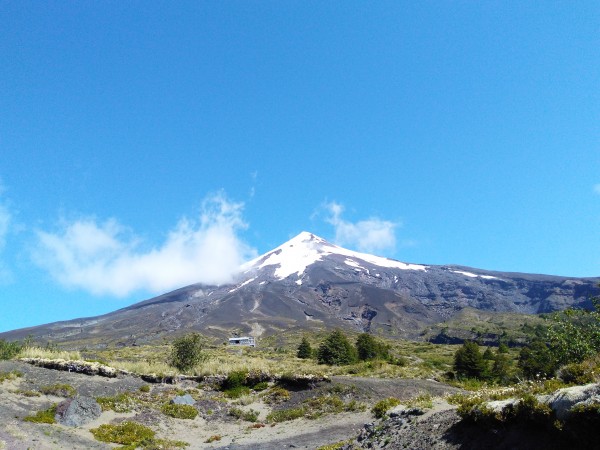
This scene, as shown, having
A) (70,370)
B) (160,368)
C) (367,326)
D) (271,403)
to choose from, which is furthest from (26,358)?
(367,326)

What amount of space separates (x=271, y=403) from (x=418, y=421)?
540 inches

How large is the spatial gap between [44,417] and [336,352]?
99.1 ft

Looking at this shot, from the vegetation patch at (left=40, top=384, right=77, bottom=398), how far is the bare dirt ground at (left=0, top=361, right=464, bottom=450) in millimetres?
308

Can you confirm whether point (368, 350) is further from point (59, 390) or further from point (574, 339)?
point (574, 339)

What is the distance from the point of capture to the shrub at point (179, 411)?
21.8 metres

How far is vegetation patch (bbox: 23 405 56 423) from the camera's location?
687 inches

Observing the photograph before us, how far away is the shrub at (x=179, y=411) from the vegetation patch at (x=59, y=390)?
4.47m

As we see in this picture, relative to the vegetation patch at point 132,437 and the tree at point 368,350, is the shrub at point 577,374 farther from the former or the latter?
the tree at point 368,350

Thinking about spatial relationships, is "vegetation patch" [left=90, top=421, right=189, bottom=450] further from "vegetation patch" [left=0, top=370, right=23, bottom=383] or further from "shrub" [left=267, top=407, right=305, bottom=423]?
"vegetation patch" [left=0, top=370, right=23, bottom=383]

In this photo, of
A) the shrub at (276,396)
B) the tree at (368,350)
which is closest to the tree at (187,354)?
the shrub at (276,396)

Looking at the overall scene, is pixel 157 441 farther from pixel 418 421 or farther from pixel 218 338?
pixel 218 338

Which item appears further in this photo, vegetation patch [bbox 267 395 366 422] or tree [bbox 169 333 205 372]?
tree [bbox 169 333 205 372]

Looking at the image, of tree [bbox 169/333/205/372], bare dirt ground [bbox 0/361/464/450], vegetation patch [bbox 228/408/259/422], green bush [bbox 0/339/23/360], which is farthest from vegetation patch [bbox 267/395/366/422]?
green bush [bbox 0/339/23/360]

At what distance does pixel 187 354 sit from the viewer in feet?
108
